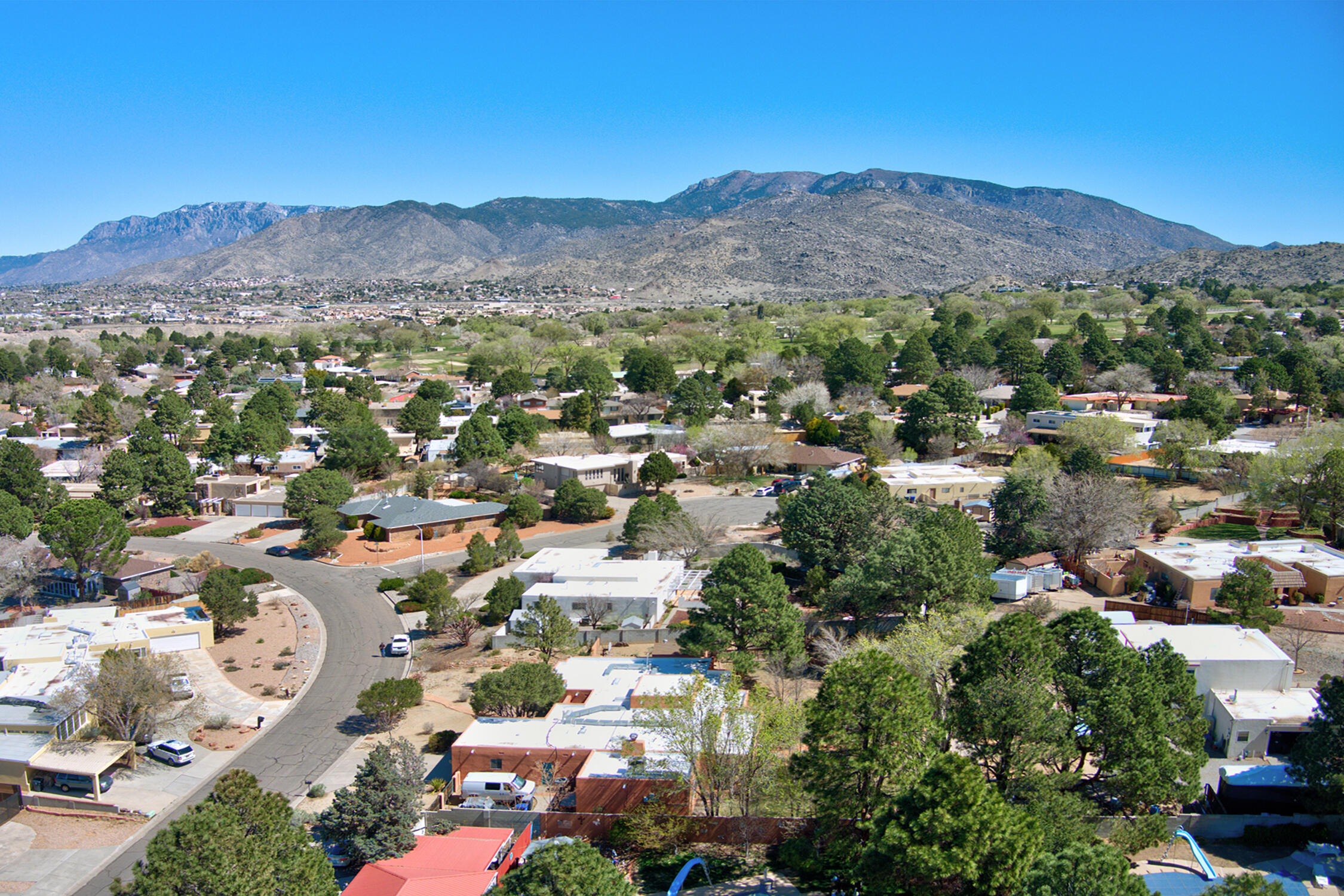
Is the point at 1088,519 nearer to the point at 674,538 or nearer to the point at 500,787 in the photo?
the point at 674,538

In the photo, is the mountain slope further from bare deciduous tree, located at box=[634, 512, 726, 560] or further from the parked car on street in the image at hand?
the parked car on street

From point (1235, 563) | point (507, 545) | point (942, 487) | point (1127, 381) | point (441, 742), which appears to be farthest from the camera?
point (1127, 381)

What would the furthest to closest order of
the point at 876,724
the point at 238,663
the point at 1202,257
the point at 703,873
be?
the point at 1202,257 < the point at 238,663 < the point at 703,873 < the point at 876,724

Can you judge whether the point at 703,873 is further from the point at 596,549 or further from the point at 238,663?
the point at 596,549

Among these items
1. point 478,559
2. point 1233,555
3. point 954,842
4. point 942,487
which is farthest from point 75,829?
point 942,487

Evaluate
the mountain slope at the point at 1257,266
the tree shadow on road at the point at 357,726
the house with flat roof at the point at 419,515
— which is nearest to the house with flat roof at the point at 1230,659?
the tree shadow on road at the point at 357,726

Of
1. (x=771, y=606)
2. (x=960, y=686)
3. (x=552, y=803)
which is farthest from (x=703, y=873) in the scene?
(x=771, y=606)

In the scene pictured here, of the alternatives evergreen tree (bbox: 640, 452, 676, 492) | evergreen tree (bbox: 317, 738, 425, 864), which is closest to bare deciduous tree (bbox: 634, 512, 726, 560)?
evergreen tree (bbox: 640, 452, 676, 492)
